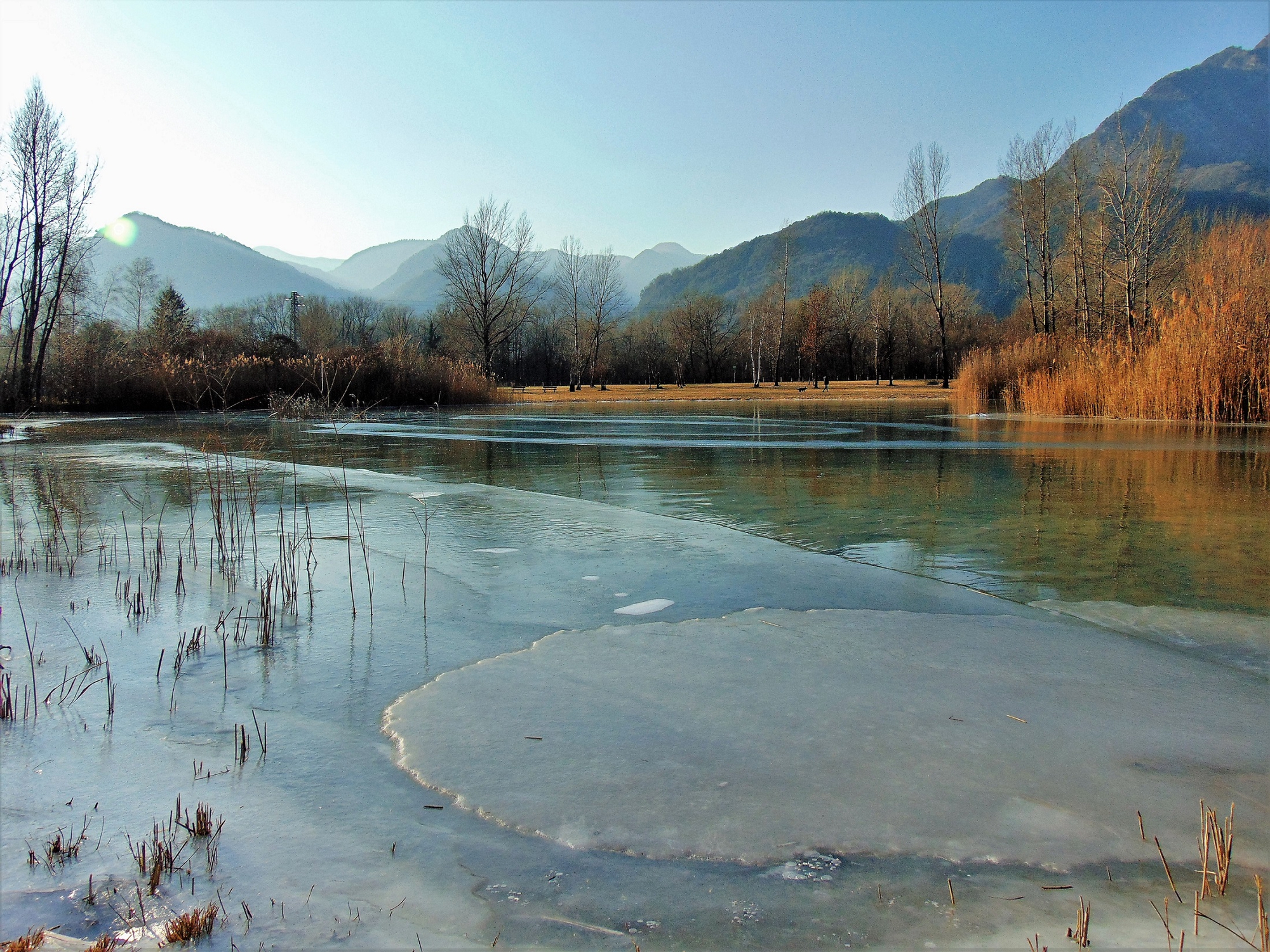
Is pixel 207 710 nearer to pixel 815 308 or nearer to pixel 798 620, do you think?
pixel 798 620

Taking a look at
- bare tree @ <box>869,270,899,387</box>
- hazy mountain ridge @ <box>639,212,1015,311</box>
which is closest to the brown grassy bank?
bare tree @ <box>869,270,899,387</box>

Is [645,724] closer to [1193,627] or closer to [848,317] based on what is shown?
[1193,627]

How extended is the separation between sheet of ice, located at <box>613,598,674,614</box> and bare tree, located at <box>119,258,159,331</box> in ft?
254

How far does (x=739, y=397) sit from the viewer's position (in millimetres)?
39281

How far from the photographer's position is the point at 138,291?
69.9 metres

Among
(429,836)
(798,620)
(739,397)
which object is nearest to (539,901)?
(429,836)

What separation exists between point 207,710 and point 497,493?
15.7 feet

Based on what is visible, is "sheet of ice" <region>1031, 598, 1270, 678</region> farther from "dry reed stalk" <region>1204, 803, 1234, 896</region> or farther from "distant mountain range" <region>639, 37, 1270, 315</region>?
"distant mountain range" <region>639, 37, 1270, 315</region>

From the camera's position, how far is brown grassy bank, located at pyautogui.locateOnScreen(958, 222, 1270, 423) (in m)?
12.4

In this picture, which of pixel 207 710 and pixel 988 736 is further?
pixel 207 710

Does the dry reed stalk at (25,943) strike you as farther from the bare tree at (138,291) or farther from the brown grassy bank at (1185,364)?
the bare tree at (138,291)

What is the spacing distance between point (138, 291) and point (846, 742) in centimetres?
8408

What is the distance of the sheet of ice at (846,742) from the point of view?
1749 millimetres

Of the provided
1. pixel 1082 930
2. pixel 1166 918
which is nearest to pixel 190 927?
pixel 1082 930
